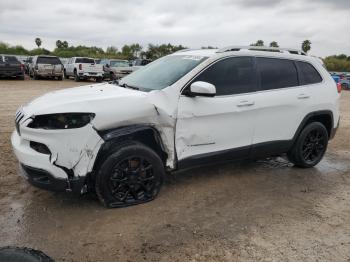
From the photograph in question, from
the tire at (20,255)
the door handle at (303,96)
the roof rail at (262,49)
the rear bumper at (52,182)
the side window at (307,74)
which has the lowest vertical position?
the tire at (20,255)

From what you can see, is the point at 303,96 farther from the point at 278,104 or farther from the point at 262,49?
the point at 262,49

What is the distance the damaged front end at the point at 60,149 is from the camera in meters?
3.58

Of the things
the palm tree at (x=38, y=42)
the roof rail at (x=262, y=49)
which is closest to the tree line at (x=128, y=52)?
the palm tree at (x=38, y=42)

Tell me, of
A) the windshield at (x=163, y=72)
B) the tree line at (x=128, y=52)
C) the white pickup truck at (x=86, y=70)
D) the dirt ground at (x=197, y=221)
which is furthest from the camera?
the tree line at (x=128, y=52)

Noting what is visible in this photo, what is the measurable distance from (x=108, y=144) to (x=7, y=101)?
379 inches

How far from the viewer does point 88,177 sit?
382 centimetres

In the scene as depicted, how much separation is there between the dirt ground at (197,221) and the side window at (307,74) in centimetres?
144

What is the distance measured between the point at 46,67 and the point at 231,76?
21229mm

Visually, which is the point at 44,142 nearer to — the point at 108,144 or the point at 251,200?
the point at 108,144

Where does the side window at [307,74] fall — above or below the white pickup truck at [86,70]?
above

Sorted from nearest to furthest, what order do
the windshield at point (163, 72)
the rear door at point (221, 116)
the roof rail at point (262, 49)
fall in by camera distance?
the rear door at point (221, 116) → the windshield at point (163, 72) → the roof rail at point (262, 49)

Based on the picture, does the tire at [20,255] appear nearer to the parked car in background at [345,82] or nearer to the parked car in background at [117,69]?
the parked car in background at [117,69]

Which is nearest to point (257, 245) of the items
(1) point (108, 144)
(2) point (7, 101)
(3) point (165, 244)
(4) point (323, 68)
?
(3) point (165, 244)

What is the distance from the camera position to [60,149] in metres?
3.58
